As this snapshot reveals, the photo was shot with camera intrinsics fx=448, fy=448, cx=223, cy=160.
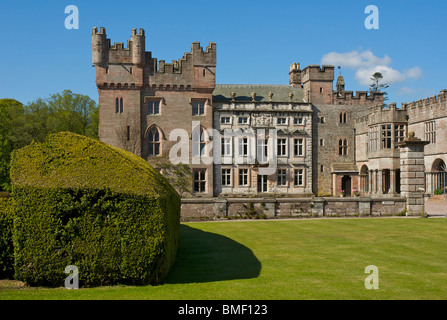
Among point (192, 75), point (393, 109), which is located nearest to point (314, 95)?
A: point (393, 109)

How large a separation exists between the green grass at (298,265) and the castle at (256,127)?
21.1 m

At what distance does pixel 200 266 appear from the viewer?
12180mm

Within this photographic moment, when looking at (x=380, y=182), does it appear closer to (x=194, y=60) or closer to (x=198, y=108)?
(x=198, y=108)

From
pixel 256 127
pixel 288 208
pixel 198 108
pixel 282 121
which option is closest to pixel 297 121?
pixel 282 121

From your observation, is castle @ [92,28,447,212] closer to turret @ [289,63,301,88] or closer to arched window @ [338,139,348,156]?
arched window @ [338,139,348,156]

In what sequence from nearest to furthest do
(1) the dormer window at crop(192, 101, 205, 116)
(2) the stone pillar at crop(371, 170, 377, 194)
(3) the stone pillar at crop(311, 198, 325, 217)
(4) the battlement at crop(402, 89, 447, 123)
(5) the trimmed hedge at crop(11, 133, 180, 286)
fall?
(5) the trimmed hedge at crop(11, 133, 180, 286) → (3) the stone pillar at crop(311, 198, 325, 217) → (4) the battlement at crop(402, 89, 447, 123) → (2) the stone pillar at crop(371, 170, 377, 194) → (1) the dormer window at crop(192, 101, 205, 116)

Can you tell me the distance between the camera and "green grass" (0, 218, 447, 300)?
9.02m

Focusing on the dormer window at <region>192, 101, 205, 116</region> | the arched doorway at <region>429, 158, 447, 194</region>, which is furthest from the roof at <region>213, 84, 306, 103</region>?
the arched doorway at <region>429, 158, 447, 194</region>

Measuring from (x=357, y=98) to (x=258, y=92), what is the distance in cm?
1013

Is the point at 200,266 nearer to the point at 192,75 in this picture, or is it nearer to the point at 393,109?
the point at 192,75

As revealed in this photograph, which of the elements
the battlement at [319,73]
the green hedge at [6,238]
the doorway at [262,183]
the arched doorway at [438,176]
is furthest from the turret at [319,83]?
the green hedge at [6,238]

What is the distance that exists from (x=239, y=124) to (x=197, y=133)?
416cm

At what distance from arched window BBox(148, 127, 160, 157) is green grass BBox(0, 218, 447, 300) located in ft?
71.1

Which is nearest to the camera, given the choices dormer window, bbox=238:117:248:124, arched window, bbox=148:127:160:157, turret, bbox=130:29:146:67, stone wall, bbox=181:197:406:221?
stone wall, bbox=181:197:406:221
